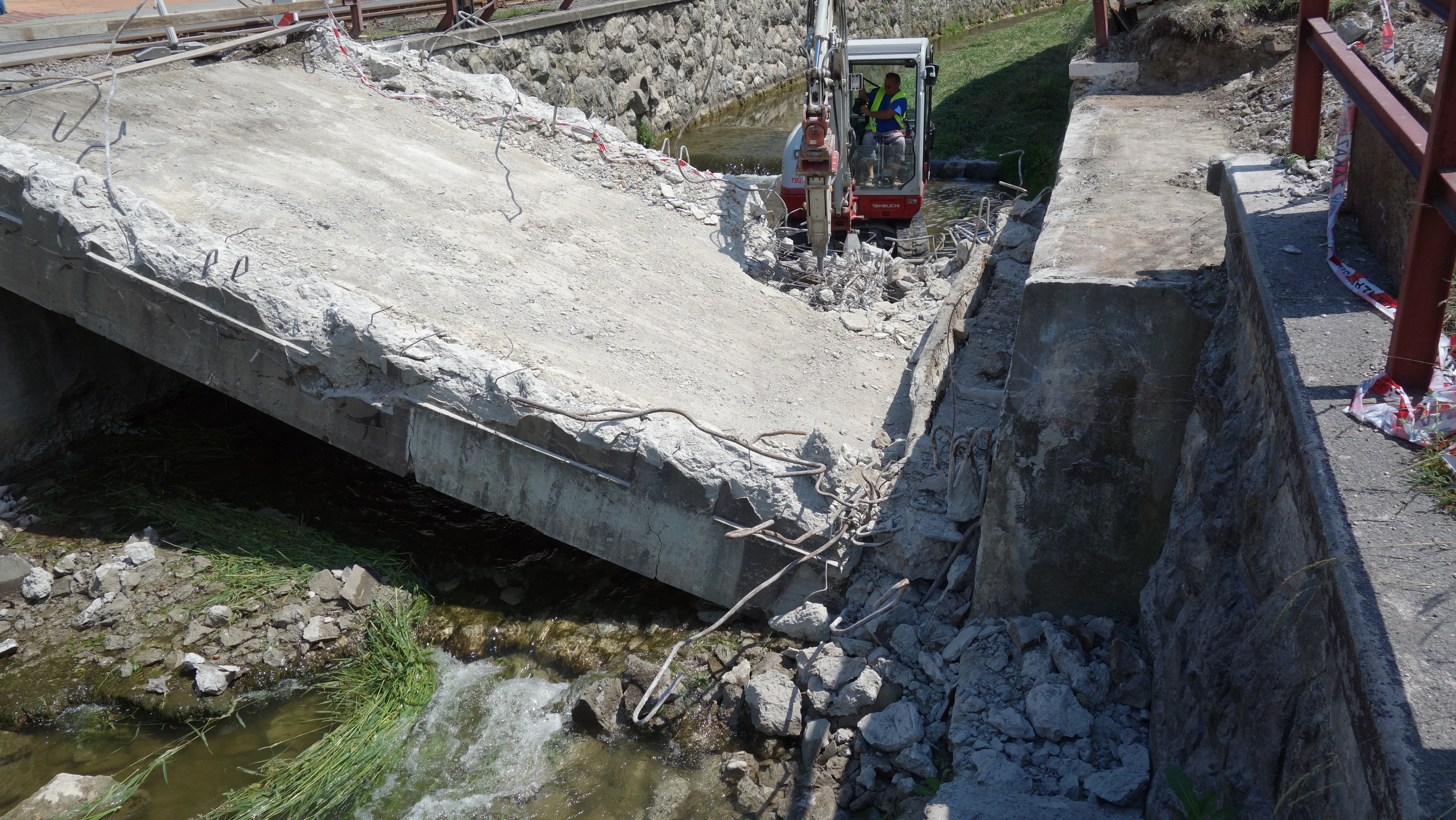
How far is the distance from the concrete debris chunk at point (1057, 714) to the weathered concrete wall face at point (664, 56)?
346 inches

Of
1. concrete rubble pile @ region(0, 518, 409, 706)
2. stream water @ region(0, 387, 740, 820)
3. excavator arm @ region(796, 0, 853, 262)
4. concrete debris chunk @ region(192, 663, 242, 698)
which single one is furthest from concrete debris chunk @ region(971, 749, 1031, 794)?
excavator arm @ region(796, 0, 853, 262)

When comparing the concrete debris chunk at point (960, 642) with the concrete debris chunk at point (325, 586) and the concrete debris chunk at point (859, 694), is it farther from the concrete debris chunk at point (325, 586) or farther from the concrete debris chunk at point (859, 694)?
the concrete debris chunk at point (325, 586)

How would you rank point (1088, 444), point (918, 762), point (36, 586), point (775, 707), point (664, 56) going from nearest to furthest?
point (1088, 444), point (918, 762), point (775, 707), point (36, 586), point (664, 56)

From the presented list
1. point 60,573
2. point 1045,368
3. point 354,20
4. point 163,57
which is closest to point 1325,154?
point 1045,368

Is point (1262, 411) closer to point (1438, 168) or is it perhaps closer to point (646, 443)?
point (1438, 168)

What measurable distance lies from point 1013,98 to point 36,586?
642 inches

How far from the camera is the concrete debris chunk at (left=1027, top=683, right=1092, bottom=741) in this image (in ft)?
12.3

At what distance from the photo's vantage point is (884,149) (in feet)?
32.6

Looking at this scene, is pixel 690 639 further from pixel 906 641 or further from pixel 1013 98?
pixel 1013 98

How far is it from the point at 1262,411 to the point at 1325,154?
211 cm

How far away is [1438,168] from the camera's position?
237 centimetres

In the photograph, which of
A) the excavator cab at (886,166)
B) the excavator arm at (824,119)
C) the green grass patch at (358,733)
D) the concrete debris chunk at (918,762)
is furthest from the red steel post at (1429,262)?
the excavator cab at (886,166)

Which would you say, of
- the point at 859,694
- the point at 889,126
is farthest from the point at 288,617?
the point at 889,126

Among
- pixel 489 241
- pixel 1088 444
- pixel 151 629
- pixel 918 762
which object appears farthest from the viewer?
pixel 489 241
